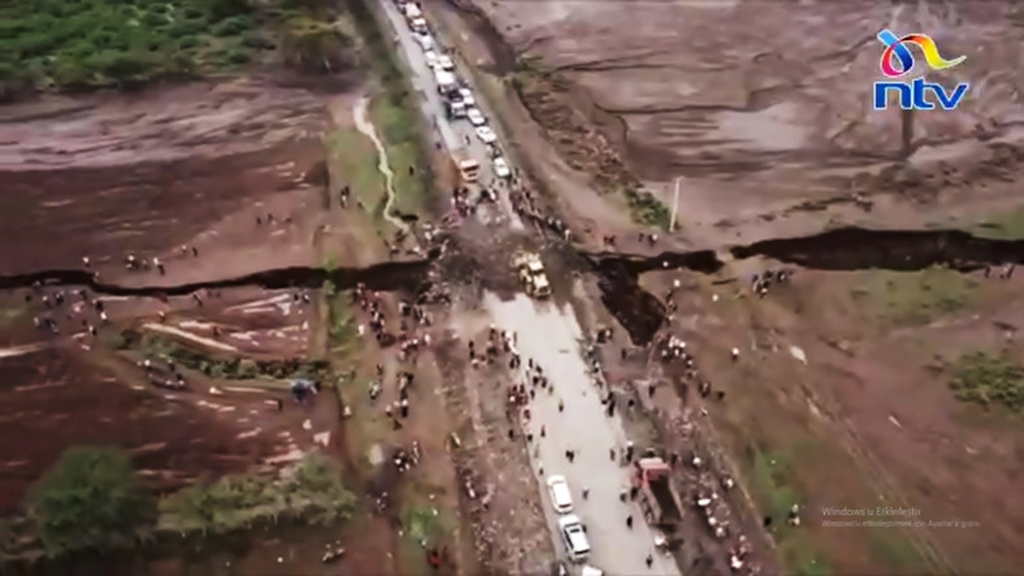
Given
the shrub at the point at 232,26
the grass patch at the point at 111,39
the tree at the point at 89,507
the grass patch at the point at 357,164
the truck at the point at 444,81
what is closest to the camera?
the tree at the point at 89,507

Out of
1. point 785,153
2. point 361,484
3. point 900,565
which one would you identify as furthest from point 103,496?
point 785,153

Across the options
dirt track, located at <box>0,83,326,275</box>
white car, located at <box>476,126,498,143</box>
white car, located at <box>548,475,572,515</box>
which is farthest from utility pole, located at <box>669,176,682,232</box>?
dirt track, located at <box>0,83,326,275</box>

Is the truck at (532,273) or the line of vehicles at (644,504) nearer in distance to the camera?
the line of vehicles at (644,504)

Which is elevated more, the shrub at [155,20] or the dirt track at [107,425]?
the shrub at [155,20]

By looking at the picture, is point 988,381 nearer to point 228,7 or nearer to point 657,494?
point 657,494

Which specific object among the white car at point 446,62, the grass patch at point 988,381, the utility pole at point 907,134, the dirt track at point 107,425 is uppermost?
the utility pole at point 907,134

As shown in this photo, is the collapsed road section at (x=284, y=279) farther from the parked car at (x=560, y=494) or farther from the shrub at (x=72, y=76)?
the shrub at (x=72, y=76)

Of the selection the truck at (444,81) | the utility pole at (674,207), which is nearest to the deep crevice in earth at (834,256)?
the utility pole at (674,207)
